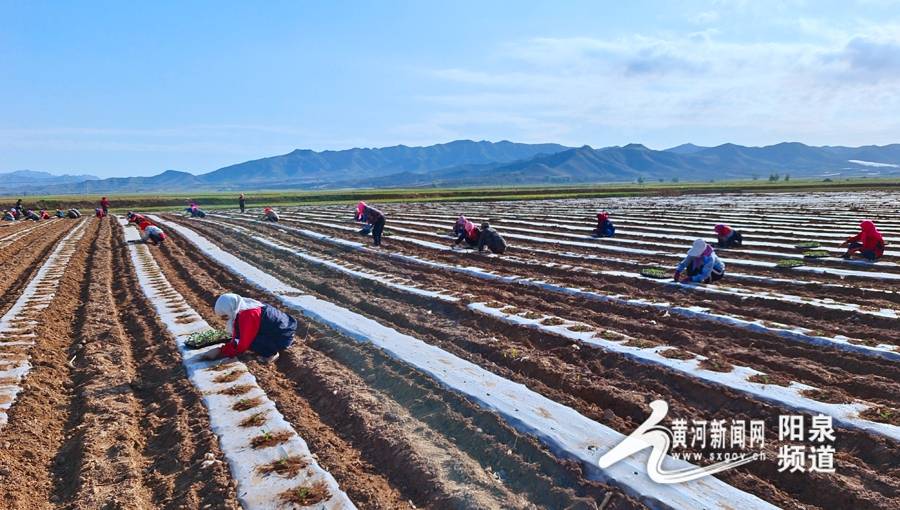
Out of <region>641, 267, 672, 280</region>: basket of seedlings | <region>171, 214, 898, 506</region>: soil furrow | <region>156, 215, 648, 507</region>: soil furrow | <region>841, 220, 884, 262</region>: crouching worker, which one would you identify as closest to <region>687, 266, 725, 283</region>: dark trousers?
<region>641, 267, 672, 280</region>: basket of seedlings

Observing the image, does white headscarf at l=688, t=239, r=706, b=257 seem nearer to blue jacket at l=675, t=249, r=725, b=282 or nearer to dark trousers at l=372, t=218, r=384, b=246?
blue jacket at l=675, t=249, r=725, b=282

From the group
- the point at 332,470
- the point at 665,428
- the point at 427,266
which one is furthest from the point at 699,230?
the point at 332,470

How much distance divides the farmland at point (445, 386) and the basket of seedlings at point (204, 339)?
182mm

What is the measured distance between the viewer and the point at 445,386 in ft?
19.5

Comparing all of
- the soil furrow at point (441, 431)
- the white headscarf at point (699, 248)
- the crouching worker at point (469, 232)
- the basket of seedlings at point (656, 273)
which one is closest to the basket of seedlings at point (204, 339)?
the soil furrow at point (441, 431)

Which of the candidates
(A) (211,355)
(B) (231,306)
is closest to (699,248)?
(B) (231,306)

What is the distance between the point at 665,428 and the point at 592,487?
1217mm

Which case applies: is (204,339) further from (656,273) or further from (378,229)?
(378,229)

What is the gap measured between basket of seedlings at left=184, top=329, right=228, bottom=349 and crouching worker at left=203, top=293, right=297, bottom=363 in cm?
57

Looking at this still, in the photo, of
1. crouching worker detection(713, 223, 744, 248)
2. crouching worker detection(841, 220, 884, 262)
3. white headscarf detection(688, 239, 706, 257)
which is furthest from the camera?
crouching worker detection(713, 223, 744, 248)

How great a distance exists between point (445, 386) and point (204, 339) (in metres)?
3.48

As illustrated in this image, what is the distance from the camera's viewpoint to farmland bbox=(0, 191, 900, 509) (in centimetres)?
417

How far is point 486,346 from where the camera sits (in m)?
7.29

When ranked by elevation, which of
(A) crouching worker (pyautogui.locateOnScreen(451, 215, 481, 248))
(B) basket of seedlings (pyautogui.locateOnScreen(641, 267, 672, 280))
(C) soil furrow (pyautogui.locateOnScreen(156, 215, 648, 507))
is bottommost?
(C) soil furrow (pyautogui.locateOnScreen(156, 215, 648, 507))
